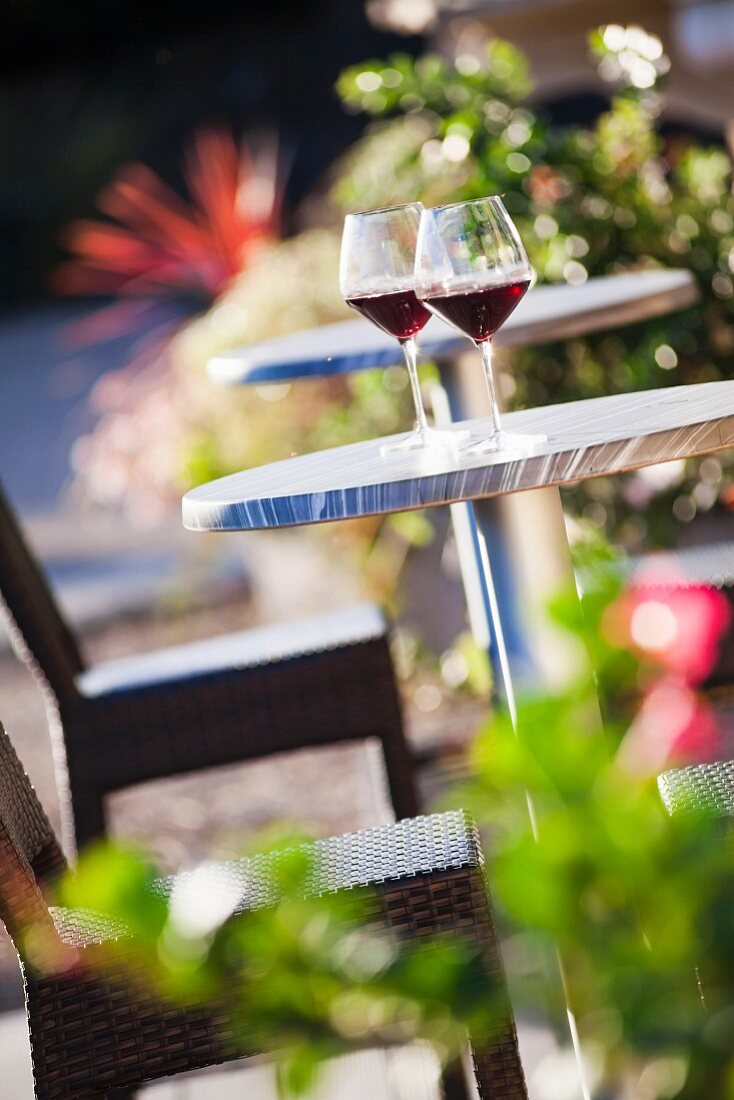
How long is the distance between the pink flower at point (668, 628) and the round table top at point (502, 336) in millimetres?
1571

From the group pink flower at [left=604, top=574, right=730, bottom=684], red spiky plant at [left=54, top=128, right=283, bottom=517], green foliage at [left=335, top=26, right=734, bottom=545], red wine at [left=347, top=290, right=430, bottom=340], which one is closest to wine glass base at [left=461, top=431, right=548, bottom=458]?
red wine at [left=347, top=290, right=430, bottom=340]

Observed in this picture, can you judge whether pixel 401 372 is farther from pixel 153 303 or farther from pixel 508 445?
pixel 153 303

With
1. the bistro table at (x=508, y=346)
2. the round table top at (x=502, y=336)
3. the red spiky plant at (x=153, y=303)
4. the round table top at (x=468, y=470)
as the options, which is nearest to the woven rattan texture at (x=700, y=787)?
the round table top at (x=468, y=470)

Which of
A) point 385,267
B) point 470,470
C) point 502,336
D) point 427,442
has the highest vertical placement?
point 502,336

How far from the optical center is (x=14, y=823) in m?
1.40

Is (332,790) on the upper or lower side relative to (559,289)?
lower

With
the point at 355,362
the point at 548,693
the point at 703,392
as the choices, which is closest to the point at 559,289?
the point at 355,362

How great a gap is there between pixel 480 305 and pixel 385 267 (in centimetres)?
14

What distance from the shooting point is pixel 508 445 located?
1.35 meters

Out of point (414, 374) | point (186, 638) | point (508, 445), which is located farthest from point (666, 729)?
point (186, 638)

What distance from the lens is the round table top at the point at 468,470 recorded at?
1.21m

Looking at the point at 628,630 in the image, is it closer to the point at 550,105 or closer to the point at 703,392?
the point at 703,392

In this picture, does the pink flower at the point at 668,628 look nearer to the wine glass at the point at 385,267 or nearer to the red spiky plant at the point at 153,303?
the wine glass at the point at 385,267

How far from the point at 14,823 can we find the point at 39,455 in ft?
22.1
